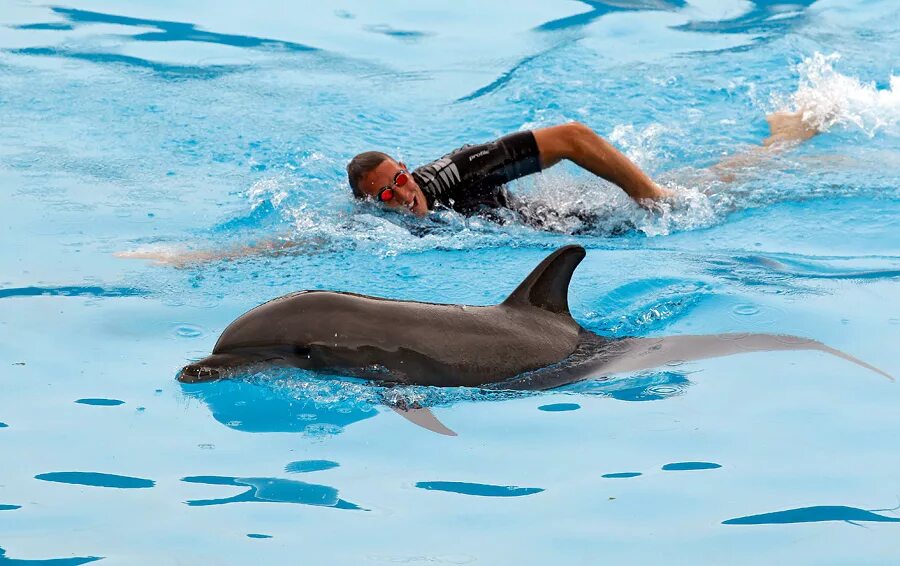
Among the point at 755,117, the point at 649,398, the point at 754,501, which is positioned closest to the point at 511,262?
the point at 649,398

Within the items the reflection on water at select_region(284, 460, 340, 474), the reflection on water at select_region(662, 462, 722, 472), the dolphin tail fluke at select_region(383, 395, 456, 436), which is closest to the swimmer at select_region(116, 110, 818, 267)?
the dolphin tail fluke at select_region(383, 395, 456, 436)

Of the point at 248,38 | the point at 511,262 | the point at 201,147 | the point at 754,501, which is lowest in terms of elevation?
the point at 754,501

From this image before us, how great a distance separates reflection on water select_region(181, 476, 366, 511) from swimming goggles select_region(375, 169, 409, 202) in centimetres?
310

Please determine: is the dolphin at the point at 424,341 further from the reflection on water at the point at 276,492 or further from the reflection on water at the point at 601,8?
the reflection on water at the point at 601,8

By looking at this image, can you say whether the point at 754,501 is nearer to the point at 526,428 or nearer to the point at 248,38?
the point at 526,428

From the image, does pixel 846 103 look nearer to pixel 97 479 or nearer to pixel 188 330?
pixel 188 330

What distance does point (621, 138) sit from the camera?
8617 millimetres

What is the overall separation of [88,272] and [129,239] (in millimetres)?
671

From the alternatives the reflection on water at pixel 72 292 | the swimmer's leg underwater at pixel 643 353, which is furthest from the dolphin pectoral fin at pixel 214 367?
the reflection on water at pixel 72 292

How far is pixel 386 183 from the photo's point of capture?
6652 millimetres

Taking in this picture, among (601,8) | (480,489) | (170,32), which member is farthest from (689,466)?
(601,8)

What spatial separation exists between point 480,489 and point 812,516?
102 cm

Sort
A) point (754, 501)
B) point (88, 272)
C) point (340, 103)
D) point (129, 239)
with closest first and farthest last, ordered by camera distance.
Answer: point (754, 501)
point (88, 272)
point (129, 239)
point (340, 103)

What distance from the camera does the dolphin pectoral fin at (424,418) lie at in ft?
12.6
